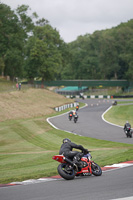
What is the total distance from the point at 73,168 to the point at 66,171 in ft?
1.07

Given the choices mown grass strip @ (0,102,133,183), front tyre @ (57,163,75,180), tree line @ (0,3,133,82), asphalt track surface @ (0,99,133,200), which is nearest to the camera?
asphalt track surface @ (0,99,133,200)

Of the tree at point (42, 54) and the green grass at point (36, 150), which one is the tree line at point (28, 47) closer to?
the tree at point (42, 54)

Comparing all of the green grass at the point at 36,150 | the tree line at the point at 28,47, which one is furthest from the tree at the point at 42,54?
the green grass at the point at 36,150

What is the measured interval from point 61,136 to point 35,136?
2460 mm

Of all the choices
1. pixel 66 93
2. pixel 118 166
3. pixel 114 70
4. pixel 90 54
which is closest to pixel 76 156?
pixel 118 166

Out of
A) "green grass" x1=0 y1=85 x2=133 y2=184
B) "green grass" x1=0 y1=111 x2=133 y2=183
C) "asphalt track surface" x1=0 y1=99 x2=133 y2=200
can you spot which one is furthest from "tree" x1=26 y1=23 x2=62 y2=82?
"asphalt track surface" x1=0 y1=99 x2=133 y2=200

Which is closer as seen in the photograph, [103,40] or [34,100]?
[34,100]

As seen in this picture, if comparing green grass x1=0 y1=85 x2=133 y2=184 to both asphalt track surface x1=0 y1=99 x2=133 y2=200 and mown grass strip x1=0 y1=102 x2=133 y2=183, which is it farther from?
asphalt track surface x1=0 y1=99 x2=133 y2=200

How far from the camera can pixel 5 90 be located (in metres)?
60.8

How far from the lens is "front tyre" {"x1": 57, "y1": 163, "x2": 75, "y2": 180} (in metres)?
10.9

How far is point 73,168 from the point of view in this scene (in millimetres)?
11250

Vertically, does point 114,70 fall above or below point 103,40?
below

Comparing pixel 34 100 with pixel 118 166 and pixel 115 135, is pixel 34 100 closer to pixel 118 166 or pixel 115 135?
pixel 115 135

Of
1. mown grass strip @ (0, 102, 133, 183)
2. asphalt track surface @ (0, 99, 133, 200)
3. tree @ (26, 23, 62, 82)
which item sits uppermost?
tree @ (26, 23, 62, 82)
